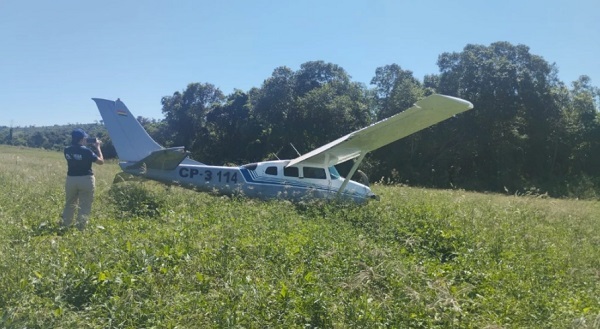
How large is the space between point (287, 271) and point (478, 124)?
3128cm

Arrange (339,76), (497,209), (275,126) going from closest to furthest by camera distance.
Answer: (497,209)
(275,126)
(339,76)

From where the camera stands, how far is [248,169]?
11391 millimetres

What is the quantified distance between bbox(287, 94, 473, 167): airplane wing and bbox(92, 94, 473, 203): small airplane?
1.1 inches

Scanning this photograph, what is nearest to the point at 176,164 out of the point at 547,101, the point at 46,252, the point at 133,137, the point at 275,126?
the point at 133,137

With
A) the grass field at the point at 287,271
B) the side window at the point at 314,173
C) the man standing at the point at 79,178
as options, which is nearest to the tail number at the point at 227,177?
the side window at the point at 314,173

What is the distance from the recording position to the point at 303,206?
10172 millimetres

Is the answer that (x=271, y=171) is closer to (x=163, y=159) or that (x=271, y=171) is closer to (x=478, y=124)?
(x=163, y=159)

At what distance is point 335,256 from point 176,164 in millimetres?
6792

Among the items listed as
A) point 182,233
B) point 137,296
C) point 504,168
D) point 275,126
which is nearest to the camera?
point 137,296

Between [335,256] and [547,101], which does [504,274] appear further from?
[547,101]

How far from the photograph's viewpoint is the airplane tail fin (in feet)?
36.6

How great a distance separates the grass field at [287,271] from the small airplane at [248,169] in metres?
2.55

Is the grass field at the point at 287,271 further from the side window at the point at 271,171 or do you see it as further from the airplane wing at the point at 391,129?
the side window at the point at 271,171

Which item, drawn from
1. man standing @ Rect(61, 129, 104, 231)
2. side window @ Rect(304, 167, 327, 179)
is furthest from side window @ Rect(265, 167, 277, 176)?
man standing @ Rect(61, 129, 104, 231)
